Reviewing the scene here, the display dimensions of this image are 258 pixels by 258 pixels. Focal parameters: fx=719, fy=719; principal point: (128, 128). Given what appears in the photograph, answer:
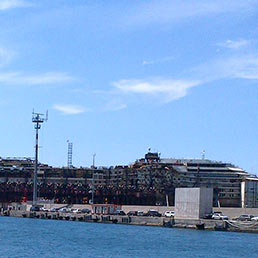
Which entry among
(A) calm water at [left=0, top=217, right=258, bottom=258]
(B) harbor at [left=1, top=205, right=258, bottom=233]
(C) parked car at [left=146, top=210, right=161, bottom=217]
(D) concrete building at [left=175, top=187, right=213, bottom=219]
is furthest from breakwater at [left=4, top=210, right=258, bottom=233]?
(C) parked car at [left=146, top=210, right=161, bottom=217]

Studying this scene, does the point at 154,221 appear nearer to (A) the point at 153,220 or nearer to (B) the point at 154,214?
(A) the point at 153,220

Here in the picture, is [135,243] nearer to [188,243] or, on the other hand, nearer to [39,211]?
[188,243]

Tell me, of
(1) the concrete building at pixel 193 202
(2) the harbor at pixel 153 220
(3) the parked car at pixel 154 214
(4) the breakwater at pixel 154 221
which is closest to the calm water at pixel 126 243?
(4) the breakwater at pixel 154 221

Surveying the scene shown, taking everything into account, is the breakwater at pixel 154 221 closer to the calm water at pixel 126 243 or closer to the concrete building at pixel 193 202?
the concrete building at pixel 193 202

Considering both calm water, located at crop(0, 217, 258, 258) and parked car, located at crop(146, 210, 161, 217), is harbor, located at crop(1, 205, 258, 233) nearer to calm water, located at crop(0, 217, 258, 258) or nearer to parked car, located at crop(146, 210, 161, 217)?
calm water, located at crop(0, 217, 258, 258)

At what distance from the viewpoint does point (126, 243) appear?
85562 mm

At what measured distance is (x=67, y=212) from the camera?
15388 cm

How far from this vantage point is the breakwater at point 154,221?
103m

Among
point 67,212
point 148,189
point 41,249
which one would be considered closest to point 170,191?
point 148,189

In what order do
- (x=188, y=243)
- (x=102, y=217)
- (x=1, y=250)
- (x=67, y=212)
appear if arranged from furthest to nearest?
(x=67, y=212)
(x=102, y=217)
(x=188, y=243)
(x=1, y=250)

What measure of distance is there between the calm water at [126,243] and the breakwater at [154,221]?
5.03ft

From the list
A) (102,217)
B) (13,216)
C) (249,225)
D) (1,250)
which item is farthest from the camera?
(13,216)

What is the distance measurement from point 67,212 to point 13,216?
1675 cm

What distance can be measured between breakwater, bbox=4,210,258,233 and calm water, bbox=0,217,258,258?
1533 mm
